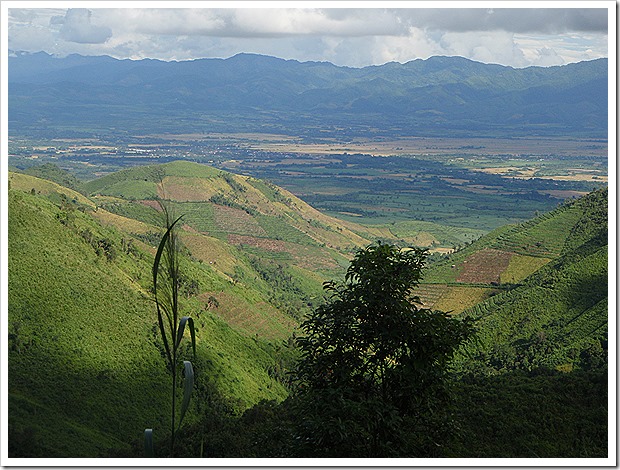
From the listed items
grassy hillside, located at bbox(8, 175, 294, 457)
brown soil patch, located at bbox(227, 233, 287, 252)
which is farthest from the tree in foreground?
brown soil patch, located at bbox(227, 233, 287, 252)

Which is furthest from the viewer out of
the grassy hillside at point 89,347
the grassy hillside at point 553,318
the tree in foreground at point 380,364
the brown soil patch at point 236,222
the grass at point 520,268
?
the brown soil patch at point 236,222

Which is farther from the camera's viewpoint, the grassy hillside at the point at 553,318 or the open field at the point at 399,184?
the open field at the point at 399,184

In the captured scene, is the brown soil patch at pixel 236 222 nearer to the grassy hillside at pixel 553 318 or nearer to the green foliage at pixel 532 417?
the grassy hillside at pixel 553 318

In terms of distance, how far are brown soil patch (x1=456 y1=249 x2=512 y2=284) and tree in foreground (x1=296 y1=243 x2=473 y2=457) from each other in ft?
141

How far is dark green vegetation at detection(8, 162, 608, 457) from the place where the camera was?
1424 centimetres

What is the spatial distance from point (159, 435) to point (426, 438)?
16.5 meters

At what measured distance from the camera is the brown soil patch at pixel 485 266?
5181 centimetres

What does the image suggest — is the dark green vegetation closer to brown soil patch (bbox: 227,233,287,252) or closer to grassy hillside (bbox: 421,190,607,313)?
grassy hillside (bbox: 421,190,607,313)

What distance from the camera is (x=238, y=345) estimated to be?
37500 millimetres

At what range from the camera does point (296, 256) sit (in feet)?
254

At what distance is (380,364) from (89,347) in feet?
70.7

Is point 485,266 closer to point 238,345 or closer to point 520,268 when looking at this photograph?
point 520,268

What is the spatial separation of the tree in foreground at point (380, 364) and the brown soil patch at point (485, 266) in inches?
1693

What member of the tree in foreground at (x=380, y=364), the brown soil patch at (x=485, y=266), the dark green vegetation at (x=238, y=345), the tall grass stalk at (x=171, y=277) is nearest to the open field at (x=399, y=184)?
the brown soil patch at (x=485, y=266)
